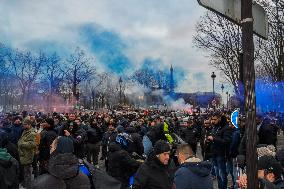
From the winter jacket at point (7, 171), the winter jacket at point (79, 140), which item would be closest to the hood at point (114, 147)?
the winter jacket at point (7, 171)

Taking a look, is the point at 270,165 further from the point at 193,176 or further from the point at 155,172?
the point at 155,172

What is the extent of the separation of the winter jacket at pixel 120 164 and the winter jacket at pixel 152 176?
1.84 metres

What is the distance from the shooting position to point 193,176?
5.70 metres

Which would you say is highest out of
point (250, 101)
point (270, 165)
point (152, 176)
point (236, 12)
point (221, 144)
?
point (236, 12)

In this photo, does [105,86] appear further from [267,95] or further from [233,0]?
[233,0]

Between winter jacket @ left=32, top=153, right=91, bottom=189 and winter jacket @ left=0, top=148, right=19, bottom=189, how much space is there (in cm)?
335

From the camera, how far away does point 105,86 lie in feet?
330

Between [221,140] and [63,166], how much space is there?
322 inches

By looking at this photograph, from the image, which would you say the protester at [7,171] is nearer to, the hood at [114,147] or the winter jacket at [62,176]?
the hood at [114,147]

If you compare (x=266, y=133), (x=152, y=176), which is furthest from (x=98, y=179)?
(x=266, y=133)

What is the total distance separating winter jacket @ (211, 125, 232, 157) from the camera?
478 inches

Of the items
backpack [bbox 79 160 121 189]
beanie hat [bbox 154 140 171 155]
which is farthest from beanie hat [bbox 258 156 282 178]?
backpack [bbox 79 160 121 189]

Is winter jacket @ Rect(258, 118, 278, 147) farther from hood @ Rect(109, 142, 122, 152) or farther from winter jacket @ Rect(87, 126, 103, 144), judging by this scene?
winter jacket @ Rect(87, 126, 103, 144)

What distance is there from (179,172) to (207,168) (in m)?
0.38
